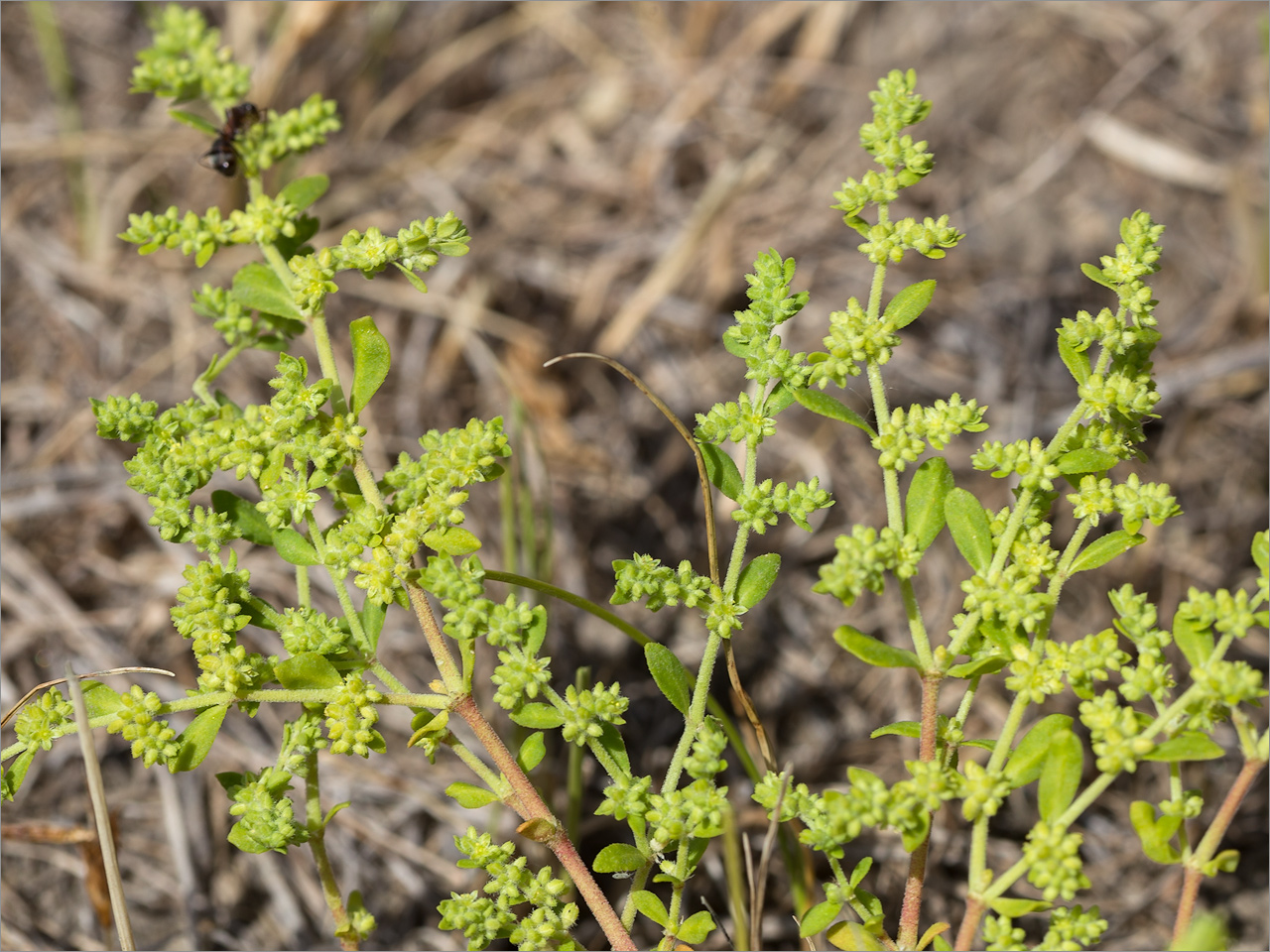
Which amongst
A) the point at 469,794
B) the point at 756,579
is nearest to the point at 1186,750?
the point at 756,579

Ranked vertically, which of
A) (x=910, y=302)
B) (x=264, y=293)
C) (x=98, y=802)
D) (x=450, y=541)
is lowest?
(x=98, y=802)

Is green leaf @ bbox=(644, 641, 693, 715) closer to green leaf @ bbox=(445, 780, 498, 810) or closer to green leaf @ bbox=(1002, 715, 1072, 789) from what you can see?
green leaf @ bbox=(445, 780, 498, 810)

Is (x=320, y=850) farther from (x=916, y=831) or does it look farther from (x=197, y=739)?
(x=916, y=831)

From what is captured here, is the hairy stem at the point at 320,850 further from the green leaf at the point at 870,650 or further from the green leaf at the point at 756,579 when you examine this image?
the green leaf at the point at 870,650

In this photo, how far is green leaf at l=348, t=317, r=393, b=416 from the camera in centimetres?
167

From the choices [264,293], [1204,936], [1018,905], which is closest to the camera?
[1204,936]

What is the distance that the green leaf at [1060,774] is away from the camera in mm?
1466

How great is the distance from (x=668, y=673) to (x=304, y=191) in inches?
41.4

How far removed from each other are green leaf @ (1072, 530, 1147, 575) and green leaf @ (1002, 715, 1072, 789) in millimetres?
221

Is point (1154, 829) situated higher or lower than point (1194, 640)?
lower

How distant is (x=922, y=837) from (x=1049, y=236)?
3459 millimetres

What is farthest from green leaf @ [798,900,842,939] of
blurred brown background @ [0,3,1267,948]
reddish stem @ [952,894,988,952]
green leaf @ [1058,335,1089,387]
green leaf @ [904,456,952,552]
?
blurred brown background @ [0,3,1267,948]

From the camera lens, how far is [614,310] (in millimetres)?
4098

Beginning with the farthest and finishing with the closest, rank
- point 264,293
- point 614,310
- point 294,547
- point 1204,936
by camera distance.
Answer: point 614,310
point 264,293
point 294,547
point 1204,936
